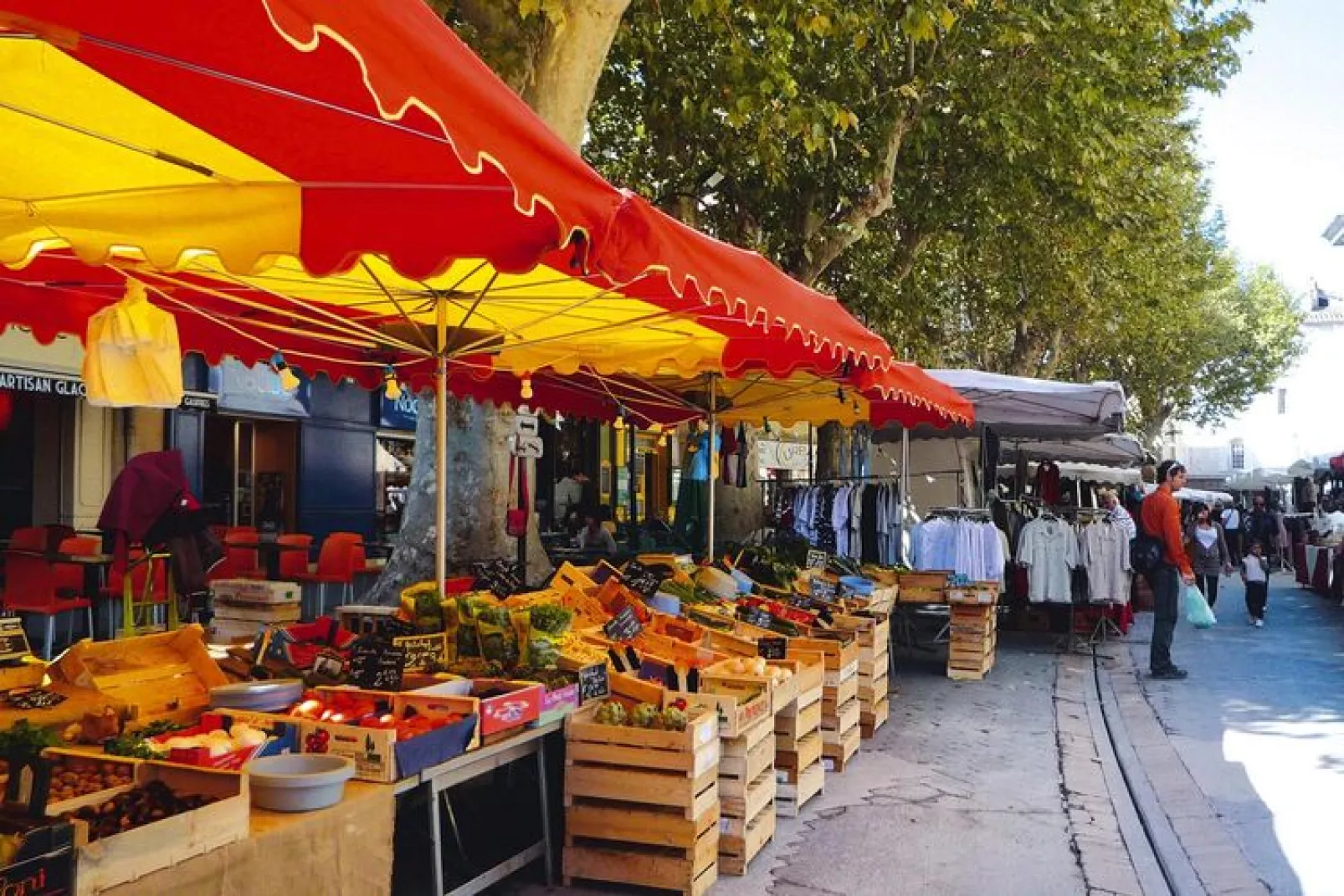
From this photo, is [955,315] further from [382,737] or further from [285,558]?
[382,737]

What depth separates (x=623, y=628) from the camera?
6.09 meters

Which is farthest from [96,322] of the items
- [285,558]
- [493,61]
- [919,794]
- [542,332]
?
[285,558]

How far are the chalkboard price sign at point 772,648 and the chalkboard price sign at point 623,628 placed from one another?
0.82 m

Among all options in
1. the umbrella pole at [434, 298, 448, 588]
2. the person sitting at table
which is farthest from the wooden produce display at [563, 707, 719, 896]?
the person sitting at table

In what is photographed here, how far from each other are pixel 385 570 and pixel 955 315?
23.3m

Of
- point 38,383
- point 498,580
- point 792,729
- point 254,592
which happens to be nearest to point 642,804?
point 792,729

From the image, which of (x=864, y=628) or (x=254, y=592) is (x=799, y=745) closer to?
(x=864, y=628)

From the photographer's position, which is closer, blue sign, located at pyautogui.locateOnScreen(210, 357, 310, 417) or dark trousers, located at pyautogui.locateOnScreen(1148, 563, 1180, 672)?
dark trousers, located at pyautogui.locateOnScreen(1148, 563, 1180, 672)

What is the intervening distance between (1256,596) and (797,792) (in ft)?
41.8

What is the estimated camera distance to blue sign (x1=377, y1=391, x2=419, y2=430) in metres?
→ 17.9

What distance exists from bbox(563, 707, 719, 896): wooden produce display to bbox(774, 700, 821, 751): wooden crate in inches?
48.9

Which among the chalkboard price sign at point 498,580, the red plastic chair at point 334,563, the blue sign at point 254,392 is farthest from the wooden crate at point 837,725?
the blue sign at point 254,392

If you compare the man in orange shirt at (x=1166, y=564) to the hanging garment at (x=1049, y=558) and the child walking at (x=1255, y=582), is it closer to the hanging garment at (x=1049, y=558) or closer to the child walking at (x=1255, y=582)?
the hanging garment at (x=1049, y=558)

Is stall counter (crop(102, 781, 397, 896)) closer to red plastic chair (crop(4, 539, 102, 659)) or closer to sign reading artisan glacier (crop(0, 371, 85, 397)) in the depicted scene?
red plastic chair (crop(4, 539, 102, 659))
